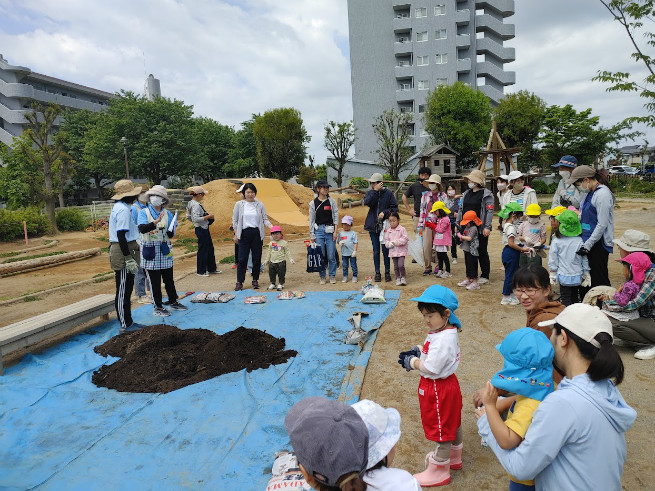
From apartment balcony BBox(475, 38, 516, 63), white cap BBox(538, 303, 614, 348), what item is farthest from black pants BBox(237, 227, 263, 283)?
apartment balcony BBox(475, 38, 516, 63)

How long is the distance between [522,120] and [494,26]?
17.2 meters

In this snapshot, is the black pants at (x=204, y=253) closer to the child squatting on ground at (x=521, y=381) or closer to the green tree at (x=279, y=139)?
the child squatting on ground at (x=521, y=381)

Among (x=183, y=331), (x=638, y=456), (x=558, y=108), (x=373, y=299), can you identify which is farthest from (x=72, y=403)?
(x=558, y=108)

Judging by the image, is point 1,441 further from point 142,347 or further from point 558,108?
point 558,108

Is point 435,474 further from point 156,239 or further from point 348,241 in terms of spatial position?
point 348,241

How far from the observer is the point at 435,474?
2.64 meters

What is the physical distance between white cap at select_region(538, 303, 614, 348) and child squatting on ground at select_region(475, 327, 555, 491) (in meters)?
0.13

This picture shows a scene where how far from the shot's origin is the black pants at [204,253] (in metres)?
9.12

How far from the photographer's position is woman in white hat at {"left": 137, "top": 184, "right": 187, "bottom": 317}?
6.00 meters

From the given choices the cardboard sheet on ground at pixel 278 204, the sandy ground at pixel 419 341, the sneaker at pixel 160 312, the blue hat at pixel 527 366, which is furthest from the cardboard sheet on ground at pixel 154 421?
the cardboard sheet on ground at pixel 278 204

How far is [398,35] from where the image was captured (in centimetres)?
4241

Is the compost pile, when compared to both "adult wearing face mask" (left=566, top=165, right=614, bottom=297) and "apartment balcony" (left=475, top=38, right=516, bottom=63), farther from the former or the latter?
"apartment balcony" (left=475, top=38, right=516, bottom=63)

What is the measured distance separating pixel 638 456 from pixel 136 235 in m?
5.86

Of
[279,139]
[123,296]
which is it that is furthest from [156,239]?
[279,139]
